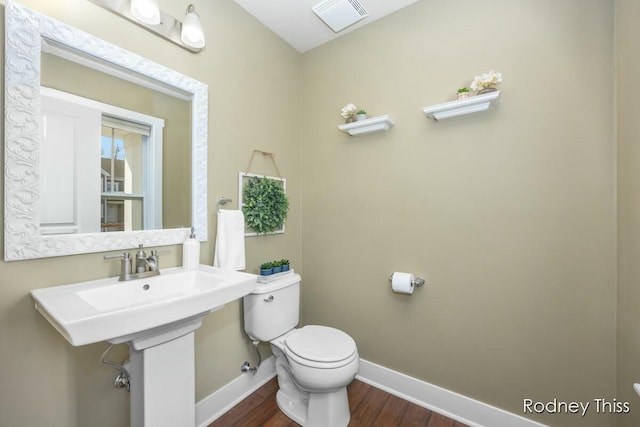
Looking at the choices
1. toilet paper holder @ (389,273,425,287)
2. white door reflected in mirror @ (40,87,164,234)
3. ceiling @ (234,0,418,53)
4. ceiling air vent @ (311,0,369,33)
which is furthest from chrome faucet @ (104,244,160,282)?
ceiling air vent @ (311,0,369,33)

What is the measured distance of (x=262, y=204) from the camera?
5.75 ft

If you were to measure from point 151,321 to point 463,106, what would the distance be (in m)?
1.70

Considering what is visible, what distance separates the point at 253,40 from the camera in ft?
5.89

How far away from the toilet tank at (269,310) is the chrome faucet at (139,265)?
1.89 feet

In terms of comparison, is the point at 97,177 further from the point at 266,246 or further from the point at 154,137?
the point at 266,246

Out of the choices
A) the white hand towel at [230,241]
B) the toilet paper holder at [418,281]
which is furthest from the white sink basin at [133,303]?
the toilet paper holder at [418,281]

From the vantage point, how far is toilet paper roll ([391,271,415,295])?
1616 mm

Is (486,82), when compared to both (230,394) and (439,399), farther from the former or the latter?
(230,394)

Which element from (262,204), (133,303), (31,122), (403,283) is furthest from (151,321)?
(403,283)

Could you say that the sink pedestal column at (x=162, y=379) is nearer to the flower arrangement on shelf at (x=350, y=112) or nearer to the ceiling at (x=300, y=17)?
the flower arrangement on shelf at (x=350, y=112)

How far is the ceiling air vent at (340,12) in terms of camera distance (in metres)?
1.66

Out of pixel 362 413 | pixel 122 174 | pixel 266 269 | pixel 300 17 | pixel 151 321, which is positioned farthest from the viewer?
pixel 300 17

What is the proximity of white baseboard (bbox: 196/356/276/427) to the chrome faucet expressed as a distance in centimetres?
82

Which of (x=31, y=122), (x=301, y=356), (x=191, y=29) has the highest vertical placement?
(x=191, y=29)
